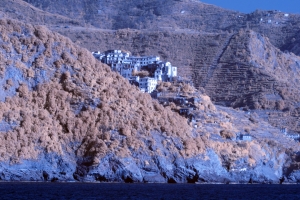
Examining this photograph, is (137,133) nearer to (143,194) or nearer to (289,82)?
(143,194)

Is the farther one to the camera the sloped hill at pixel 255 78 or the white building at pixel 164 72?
the sloped hill at pixel 255 78

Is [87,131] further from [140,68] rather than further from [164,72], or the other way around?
[140,68]

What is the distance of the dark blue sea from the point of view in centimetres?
7625

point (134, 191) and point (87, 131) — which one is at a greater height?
point (87, 131)

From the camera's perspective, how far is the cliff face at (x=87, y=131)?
92312 millimetres

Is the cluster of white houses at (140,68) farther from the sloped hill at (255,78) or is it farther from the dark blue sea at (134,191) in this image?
the dark blue sea at (134,191)

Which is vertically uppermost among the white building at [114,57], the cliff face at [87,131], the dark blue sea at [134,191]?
the white building at [114,57]

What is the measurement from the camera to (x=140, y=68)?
131 m

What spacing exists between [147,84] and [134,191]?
3944 cm

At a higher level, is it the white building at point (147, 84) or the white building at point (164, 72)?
the white building at point (164, 72)

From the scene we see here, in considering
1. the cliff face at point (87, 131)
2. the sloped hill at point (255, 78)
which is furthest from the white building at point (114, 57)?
the sloped hill at point (255, 78)

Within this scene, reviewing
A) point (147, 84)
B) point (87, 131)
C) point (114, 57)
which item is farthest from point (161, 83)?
point (87, 131)

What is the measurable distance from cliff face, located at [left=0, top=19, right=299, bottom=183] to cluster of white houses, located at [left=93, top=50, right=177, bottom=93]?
13.6m

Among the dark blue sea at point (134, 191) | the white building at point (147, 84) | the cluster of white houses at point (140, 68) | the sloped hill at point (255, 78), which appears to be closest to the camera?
the dark blue sea at point (134, 191)
